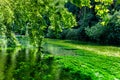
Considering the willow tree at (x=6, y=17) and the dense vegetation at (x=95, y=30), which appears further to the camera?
the dense vegetation at (x=95, y=30)

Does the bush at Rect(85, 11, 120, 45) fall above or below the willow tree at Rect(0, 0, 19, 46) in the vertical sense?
below

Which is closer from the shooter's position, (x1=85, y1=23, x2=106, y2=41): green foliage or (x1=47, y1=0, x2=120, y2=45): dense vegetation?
(x1=47, y1=0, x2=120, y2=45): dense vegetation

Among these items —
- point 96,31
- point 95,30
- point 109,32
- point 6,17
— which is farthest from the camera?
point 95,30

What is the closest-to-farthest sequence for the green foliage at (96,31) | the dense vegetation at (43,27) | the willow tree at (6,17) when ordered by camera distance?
1. the dense vegetation at (43,27)
2. the willow tree at (6,17)
3. the green foliage at (96,31)

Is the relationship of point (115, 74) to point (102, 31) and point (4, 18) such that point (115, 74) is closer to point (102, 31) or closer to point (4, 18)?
point (4, 18)

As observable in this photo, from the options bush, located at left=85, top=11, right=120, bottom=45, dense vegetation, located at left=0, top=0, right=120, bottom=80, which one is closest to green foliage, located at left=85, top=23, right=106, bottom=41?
bush, located at left=85, top=11, right=120, bottom=45

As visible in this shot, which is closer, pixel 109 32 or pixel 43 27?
pixel 43 27

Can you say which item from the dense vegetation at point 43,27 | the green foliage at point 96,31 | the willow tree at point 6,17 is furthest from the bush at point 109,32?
the willow tree at point 6,17

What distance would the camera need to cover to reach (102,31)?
60.3m

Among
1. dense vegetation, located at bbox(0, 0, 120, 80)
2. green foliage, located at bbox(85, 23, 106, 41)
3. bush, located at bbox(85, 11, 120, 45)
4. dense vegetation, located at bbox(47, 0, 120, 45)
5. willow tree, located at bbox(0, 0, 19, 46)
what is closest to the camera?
dense vegetation, located at bbox(0, 0, 120, 80)

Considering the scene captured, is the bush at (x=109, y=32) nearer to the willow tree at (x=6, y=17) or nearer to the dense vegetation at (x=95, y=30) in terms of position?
the dense vegetation at (x=95, y=30)

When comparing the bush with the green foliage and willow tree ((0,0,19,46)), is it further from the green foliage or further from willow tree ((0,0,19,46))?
willow tree ((0,0,19,46))

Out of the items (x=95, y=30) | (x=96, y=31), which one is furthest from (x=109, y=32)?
(x=95, y=30)

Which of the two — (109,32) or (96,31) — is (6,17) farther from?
(96,31)
